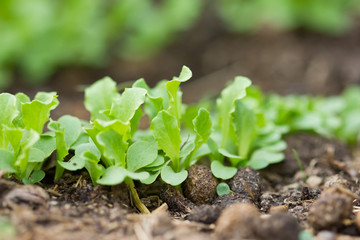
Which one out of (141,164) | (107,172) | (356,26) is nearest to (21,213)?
(107,172)

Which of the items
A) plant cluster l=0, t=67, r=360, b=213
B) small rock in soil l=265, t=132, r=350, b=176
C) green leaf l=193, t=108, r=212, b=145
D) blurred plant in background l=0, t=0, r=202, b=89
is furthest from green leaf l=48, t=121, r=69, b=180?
blurred plant in background l=0, t=0, r=202, b=89

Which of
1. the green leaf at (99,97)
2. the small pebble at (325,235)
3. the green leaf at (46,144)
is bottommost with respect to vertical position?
the small pebble at (325,235)

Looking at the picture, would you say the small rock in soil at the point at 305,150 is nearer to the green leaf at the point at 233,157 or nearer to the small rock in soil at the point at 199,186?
the green leaf at the point at 233,157

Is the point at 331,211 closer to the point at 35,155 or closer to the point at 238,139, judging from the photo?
the point at 238,139

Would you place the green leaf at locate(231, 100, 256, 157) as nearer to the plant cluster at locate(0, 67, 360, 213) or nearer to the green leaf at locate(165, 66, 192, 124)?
the plant cluster at locate(0, 67, 360, 213)

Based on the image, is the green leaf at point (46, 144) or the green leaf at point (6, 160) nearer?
the green leaf at point (6, 160)

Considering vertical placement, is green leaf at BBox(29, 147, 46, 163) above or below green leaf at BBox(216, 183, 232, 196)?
above

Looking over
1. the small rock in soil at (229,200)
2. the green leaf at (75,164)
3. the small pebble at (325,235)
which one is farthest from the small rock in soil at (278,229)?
the green leaf at (75,164)
